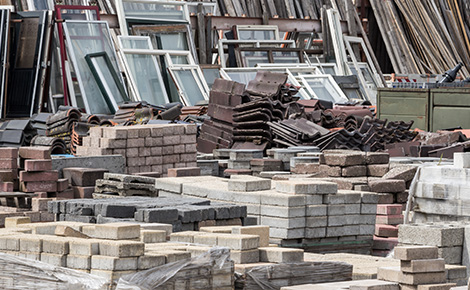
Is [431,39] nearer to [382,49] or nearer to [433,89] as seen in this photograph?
[382,49]

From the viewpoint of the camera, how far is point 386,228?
11.3 m

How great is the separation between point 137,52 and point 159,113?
3878mm

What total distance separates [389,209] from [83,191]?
4.31 m

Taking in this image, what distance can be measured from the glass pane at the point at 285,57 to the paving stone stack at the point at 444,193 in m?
15.4

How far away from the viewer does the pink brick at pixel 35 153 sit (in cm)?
1247

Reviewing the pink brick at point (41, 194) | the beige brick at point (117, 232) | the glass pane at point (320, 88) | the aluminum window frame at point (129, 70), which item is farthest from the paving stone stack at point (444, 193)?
the glass pane at point (320, 88)

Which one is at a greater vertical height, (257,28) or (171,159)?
(257,28)

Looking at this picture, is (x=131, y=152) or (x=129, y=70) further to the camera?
(x=129, y=70)

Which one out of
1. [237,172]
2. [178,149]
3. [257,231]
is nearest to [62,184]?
[178,149]

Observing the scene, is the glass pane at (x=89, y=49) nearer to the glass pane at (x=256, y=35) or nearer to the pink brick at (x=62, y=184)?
the glass pane at (x=256, y=35)

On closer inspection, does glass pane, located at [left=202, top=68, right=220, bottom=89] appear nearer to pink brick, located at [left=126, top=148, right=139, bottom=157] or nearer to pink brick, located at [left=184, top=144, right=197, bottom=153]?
pink brick, located at [left=184, top=144, right=197, bottom=153]

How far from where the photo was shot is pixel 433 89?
2000 cm

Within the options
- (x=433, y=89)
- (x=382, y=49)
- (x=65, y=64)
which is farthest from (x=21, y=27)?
(x=382, y=49)

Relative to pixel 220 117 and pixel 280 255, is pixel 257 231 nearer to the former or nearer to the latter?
pixel 280 255
